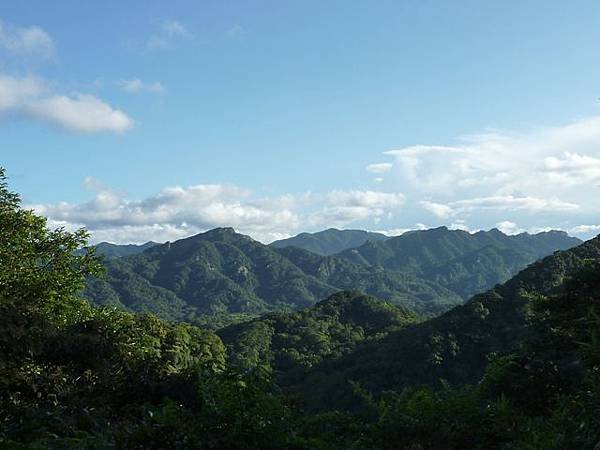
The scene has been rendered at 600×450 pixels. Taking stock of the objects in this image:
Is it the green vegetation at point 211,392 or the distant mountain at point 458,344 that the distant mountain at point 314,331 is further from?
the green vegetation at point 211,392

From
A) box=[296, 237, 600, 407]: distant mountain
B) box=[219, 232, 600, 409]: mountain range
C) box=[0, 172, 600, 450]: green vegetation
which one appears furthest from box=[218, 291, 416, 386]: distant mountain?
box=[0, 172, 600, 450]: green vegetation

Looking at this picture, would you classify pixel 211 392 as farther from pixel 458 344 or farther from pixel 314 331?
pixel 314 331

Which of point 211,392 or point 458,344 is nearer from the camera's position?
point 211,392

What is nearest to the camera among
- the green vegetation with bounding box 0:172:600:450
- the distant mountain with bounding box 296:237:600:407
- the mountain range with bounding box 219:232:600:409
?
the green vegetation with bounding box 0:172:600:450

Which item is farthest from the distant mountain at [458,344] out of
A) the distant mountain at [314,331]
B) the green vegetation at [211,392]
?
the green vegetation at [211,392]

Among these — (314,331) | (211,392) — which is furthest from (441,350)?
(211,392)

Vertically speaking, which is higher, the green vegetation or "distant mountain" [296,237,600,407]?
the green vegetation

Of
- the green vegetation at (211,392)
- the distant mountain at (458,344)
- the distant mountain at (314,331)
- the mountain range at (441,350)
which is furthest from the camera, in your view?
the distant mountain at (314,331)

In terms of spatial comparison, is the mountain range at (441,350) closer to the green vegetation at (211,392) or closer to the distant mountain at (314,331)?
the distant mountain at (314,331)

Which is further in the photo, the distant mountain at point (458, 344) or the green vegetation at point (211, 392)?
the distant mountain at point (458, 344)

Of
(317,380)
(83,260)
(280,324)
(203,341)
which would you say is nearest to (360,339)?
(280,324)

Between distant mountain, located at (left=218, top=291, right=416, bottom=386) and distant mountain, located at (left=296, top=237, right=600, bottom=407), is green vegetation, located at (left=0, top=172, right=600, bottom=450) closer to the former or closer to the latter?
distant mountain, located at (left=296, top=237, right=600, bottom=407)

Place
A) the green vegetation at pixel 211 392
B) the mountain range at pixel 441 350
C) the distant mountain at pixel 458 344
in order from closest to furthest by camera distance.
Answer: the green vegetation at pixel 211 392, the mountain range at pixel 441 350, the distant mountain at pixel 458 344

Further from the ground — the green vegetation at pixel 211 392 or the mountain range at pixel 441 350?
the green vegetation at pixel 211 392
